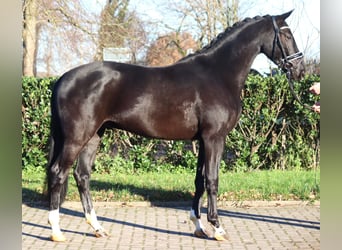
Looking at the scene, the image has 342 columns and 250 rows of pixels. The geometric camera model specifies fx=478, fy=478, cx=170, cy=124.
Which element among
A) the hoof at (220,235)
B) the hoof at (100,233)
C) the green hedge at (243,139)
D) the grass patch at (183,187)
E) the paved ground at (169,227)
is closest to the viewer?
the paved ground at (169,227)

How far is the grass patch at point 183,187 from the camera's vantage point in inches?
285

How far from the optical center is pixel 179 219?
6.29 metres

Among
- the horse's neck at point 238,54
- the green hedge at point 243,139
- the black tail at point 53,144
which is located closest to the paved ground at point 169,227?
the black tail at point 53,144

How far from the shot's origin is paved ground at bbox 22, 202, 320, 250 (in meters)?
5.14

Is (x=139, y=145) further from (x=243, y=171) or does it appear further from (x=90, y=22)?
(x=90, y=22)

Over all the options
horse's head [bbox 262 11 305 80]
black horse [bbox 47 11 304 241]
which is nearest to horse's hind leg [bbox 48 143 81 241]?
black horse [bbox 47 11 304 241]

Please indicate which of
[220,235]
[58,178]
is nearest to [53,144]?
[58,178]

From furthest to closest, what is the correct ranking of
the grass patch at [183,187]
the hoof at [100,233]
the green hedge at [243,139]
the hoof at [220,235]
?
1. the green hedge at [243,139]
2. the grass patch at [183,187]
3. the hoof at [100,233]
4. the hoof at [220,235]

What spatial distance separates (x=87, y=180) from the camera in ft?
18.5

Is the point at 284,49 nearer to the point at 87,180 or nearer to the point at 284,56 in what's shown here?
the point at 284,56

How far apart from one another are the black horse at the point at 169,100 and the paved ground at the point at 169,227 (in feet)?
0.78

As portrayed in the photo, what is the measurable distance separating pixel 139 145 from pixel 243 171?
2.12 meters

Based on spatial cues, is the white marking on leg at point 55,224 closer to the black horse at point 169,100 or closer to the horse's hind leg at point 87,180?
the black horse at point 169,100

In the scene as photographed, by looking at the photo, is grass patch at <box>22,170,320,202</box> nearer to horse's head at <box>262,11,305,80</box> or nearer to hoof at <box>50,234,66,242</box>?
hoof at <box>50,234,66,242</box>
